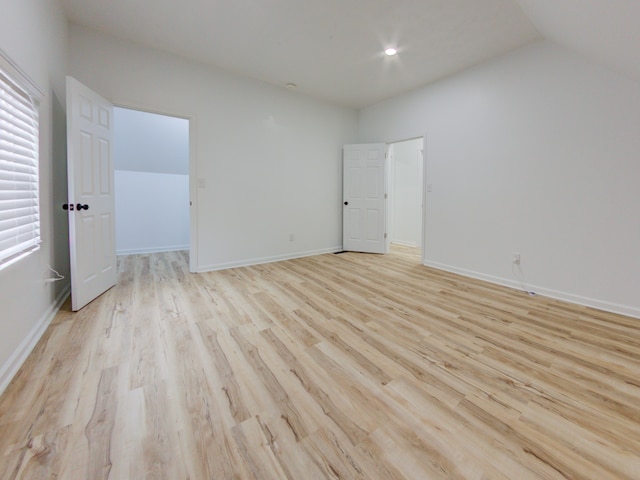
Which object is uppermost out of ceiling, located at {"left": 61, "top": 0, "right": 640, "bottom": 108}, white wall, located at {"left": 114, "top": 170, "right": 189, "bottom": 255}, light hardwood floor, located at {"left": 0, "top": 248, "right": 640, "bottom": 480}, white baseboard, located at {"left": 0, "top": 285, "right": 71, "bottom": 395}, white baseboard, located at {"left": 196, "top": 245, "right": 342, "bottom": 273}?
ceiling, located at {"left": 61, "top": 0, "right": 640, "bottom": 108}

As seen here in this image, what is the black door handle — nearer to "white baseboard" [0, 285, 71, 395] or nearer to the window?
the window

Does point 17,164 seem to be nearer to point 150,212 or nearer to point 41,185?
point 41,185

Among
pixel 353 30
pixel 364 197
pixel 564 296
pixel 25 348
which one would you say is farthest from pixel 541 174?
pixel 25 348

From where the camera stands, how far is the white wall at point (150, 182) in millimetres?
4285

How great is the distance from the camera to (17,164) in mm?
1695

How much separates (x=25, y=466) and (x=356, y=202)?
15.2 feet

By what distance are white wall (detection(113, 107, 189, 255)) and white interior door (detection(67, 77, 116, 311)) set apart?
1.56 meters

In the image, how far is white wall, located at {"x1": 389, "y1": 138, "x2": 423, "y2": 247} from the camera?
5707mm

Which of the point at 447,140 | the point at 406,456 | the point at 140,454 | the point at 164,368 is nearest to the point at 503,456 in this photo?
the point at 406,456

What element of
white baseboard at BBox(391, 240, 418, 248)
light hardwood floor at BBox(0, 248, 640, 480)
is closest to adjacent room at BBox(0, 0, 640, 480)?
light hardwood floor at BBox(0, 248, 640, 480)

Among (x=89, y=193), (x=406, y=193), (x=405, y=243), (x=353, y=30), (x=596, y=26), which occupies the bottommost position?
(x=405, y=243)

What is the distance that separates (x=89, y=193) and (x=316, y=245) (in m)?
3.15

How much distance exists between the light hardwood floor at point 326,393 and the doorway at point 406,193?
10.8 feet

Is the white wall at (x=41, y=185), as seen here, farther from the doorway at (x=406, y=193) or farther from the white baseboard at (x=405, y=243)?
the white baseboard at (x=405, y=243)
